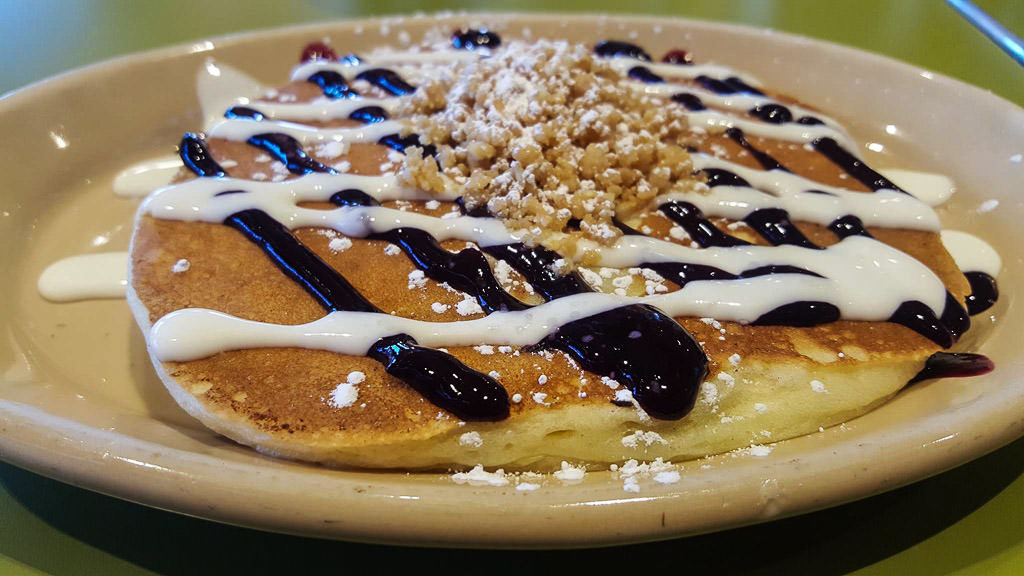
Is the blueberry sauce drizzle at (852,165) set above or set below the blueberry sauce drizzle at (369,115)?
above

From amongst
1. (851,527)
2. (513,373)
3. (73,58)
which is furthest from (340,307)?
(73,58)

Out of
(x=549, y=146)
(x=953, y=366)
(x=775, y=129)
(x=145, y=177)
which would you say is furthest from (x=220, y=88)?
(x=953, y=366)

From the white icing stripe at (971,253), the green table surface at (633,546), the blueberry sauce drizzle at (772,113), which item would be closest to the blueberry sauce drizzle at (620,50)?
the blueberry sauce drizzle at (772,113)

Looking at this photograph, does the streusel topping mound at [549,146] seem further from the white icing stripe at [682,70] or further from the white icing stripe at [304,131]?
the white icing stripe at [682,70]

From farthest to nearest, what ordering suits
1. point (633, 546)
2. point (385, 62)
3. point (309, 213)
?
point (385, 62), point (309, 213), point (633, 546)

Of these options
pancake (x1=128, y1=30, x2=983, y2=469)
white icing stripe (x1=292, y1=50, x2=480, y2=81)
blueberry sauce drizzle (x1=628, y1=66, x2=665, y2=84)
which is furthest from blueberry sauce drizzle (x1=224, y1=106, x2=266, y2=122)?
blueberry sauce drizzle (x1=628, y1=66, x2=665, y2=84)

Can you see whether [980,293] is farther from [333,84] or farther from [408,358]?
[333,84]
